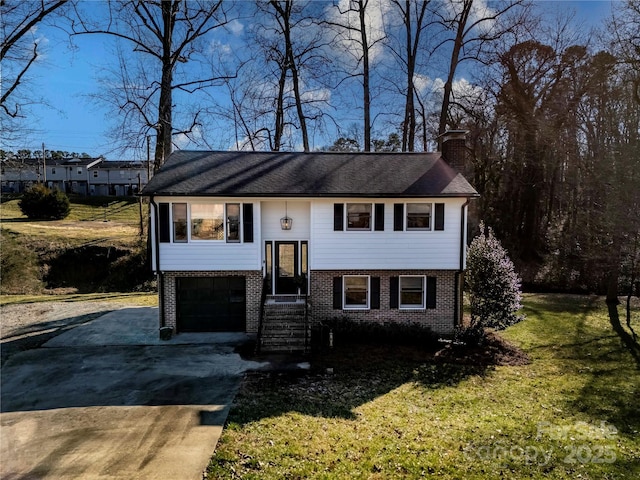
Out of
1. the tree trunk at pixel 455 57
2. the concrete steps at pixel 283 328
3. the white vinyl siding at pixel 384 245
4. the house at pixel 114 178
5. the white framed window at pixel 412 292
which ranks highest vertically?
the tree trunk at pixel 455 57

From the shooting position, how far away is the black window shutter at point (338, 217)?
13.7 metres

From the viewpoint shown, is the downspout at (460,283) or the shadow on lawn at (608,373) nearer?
the shadow on lawn at (608,373)

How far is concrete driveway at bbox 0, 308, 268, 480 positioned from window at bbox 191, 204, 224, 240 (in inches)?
144

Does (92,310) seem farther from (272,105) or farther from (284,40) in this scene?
(284,40)

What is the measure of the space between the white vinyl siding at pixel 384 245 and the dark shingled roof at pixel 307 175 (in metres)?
0.58

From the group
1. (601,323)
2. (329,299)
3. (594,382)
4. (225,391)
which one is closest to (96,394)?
(225,391)

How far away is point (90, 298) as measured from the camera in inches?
834

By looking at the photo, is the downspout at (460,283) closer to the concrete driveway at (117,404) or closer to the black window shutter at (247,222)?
the black window shutter at (247,222)

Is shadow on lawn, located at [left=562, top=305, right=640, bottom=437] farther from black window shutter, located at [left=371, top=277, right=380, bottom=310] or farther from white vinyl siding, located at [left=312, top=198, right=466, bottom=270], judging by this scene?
black window shutter, located at [left=371, top=277, right=380, bottom=310]

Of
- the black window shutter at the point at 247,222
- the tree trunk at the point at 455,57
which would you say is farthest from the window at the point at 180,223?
the tree trunk at the point at 455,57

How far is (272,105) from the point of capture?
25.8 metres

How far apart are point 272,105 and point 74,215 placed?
89.6 feet

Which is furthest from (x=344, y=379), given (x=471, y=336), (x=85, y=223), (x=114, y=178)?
(x=114, y=178)

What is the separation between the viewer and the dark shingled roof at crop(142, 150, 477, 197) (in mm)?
13234
